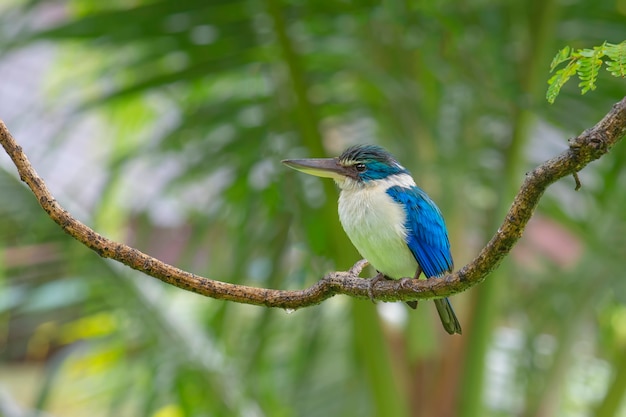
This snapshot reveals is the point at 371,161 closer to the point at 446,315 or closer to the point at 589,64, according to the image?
the point at 446,315

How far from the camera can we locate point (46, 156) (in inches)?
89.7

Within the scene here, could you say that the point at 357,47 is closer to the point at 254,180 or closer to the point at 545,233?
the point at 254,180

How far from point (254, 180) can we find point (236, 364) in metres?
0.67

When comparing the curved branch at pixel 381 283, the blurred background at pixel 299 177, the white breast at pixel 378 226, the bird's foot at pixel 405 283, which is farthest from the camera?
the blurred background at pixel 299 177

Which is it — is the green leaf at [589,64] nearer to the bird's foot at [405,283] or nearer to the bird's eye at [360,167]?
the bird's foot at [405,283]

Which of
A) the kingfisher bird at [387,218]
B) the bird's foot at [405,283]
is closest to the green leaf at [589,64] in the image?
the bird's foot at [405,283]

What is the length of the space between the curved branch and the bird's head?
0.21 meters

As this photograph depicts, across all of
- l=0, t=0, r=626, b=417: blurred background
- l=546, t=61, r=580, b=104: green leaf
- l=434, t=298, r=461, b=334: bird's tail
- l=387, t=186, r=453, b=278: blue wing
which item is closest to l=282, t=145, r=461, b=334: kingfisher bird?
l=387, t=186, r=453, b=278: blue wing

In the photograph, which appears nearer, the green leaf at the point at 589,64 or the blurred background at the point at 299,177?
the green leaf at the point at 589,64

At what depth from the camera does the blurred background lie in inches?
86.4

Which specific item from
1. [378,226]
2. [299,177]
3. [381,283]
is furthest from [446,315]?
[299,177]

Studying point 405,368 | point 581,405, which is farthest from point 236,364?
point 581,405

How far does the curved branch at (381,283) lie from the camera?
614mm

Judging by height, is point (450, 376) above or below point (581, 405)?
above
